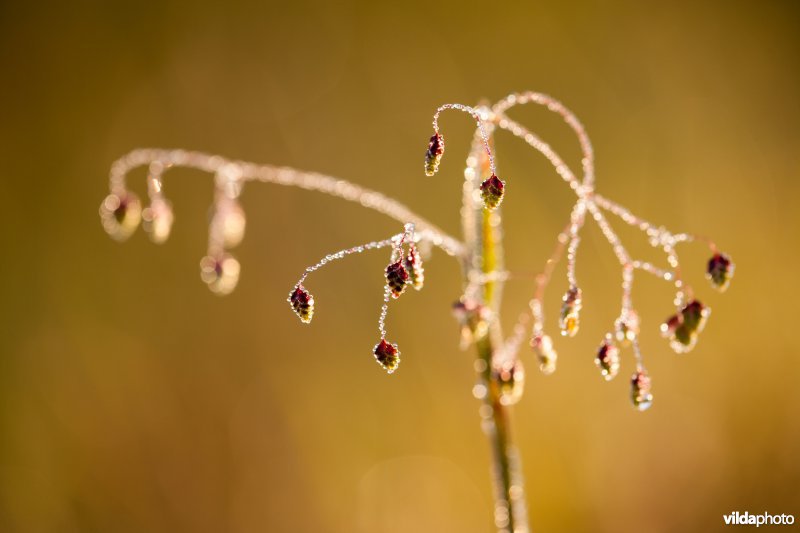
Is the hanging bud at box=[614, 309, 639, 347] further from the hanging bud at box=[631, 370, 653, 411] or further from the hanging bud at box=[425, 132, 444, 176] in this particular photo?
the hanging bud at box=[425, 132, 444, 176]

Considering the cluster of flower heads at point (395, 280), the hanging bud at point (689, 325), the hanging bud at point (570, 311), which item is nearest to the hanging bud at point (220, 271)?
the cluster of flower heads at point (395, 280)

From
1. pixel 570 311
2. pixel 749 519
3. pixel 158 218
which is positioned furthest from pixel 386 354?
pixel 749 519

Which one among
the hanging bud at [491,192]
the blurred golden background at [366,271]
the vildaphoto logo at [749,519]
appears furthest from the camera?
the blurred golden background at [366,271]

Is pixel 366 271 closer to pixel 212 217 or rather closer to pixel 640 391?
pixel 212 217

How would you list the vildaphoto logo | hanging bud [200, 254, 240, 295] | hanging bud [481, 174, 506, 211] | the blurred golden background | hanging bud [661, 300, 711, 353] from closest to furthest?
hanging bud [481, 174, 506, 211], hanging bud [661, 300, 711, 353], hanging bud [200, 254, 240, 295], the vildaphoto logo, the blurred golden background

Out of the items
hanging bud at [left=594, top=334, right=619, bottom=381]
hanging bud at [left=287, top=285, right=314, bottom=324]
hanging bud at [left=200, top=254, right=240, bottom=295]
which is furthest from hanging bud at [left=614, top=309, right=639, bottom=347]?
hanging bud at [left=200, top=254, right=240, bottom=295]

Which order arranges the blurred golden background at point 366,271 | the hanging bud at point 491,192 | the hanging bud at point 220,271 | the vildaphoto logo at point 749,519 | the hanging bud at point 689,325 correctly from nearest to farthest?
the hanging bud at point 491,192 → the hanging bud at point 689,325 → the hanging bud at point 220,271 → the vildaphoto logo at point 749,519 → the blurred golden background at point 366,271

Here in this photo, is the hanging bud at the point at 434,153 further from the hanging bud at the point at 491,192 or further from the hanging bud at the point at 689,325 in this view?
the hanging bud at the point at 689,325
